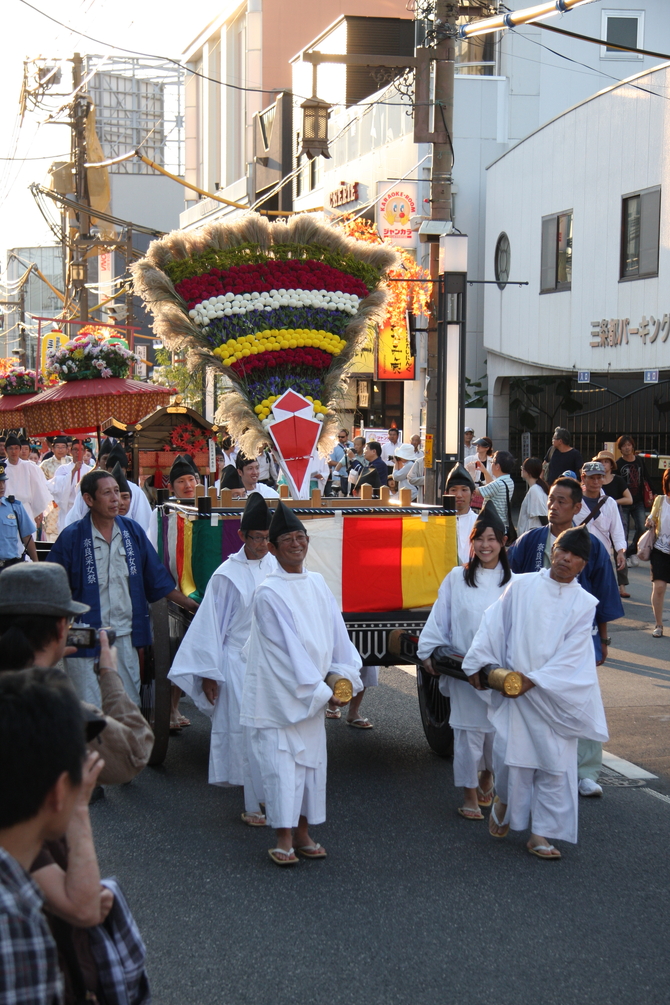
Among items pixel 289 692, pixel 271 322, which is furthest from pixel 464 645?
pixel 271 322

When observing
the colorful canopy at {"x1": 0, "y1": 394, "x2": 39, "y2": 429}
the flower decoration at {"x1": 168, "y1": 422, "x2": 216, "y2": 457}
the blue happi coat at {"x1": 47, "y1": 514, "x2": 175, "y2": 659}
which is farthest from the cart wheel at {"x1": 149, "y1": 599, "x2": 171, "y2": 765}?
the colorful canopy at {"x1": 0, "y1": 394, "x2": 39, "y2": 429}

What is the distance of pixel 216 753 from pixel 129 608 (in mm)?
935

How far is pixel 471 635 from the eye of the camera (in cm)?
593

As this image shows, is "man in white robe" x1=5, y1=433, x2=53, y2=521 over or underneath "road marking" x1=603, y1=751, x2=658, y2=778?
over

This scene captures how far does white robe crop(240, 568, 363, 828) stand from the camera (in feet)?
16.4

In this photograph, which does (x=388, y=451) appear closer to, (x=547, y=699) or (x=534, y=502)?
(x=534, y=502)

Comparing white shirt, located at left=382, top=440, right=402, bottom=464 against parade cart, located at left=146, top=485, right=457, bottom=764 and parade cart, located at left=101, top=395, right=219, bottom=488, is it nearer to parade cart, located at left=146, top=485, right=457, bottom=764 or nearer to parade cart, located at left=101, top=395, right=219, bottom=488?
parade cart, located at left=101, top=395, right=219, bottom=488

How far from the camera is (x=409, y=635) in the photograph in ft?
21.3

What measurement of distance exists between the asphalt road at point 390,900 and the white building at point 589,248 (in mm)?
13737

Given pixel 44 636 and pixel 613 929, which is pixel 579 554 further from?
pixel 44 636

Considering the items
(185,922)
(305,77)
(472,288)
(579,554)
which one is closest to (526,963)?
(185,922)

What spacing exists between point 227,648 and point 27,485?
6006 mm

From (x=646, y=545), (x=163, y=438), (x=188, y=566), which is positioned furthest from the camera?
(x=163, y=438)

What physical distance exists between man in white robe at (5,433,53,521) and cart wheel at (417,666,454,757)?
18.6 ft
